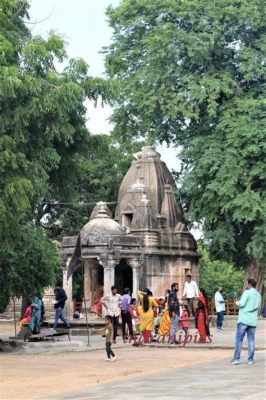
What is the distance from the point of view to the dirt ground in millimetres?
12414

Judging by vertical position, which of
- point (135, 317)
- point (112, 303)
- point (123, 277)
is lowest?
point (135, 317)

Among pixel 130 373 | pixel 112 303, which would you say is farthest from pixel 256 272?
pixel 130 373

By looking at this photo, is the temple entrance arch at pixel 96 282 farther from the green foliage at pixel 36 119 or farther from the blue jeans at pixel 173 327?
the green foliage at pixel 36 119

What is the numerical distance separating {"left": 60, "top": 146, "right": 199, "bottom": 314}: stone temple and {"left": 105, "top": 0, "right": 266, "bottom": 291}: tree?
976 mm

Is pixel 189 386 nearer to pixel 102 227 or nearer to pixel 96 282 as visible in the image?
pixel 102 227

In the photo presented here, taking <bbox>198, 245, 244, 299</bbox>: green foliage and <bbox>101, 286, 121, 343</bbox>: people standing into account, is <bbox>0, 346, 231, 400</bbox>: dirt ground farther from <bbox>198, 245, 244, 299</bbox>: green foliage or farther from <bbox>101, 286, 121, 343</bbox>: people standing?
<bbox>198, 245, 244, 299</bbox>: green foliage

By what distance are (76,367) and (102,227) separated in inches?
679

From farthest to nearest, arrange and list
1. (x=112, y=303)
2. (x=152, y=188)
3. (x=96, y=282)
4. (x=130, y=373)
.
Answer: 1. (x=152, y=188)
2. (x=96, y=282)
3. (x=112, y=303)
4. (x=130, y=373)

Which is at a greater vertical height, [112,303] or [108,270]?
[108,270]

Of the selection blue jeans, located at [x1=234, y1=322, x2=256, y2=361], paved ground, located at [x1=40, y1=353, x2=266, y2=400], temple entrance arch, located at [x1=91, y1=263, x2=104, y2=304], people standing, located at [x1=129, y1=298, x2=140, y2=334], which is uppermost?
temple entrance arch, located at [x1=91, y1=263, x2=104, y2=304]

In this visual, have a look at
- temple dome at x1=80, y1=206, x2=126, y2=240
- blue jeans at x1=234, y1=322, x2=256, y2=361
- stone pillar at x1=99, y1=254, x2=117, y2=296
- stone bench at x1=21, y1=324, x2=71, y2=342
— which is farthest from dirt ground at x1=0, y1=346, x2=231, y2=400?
temple dome at x1=80, y1=206, x2=126, y2=240

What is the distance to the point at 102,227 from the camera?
107ft

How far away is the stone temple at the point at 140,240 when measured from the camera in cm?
3231

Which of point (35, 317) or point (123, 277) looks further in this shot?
point (123, 277)
